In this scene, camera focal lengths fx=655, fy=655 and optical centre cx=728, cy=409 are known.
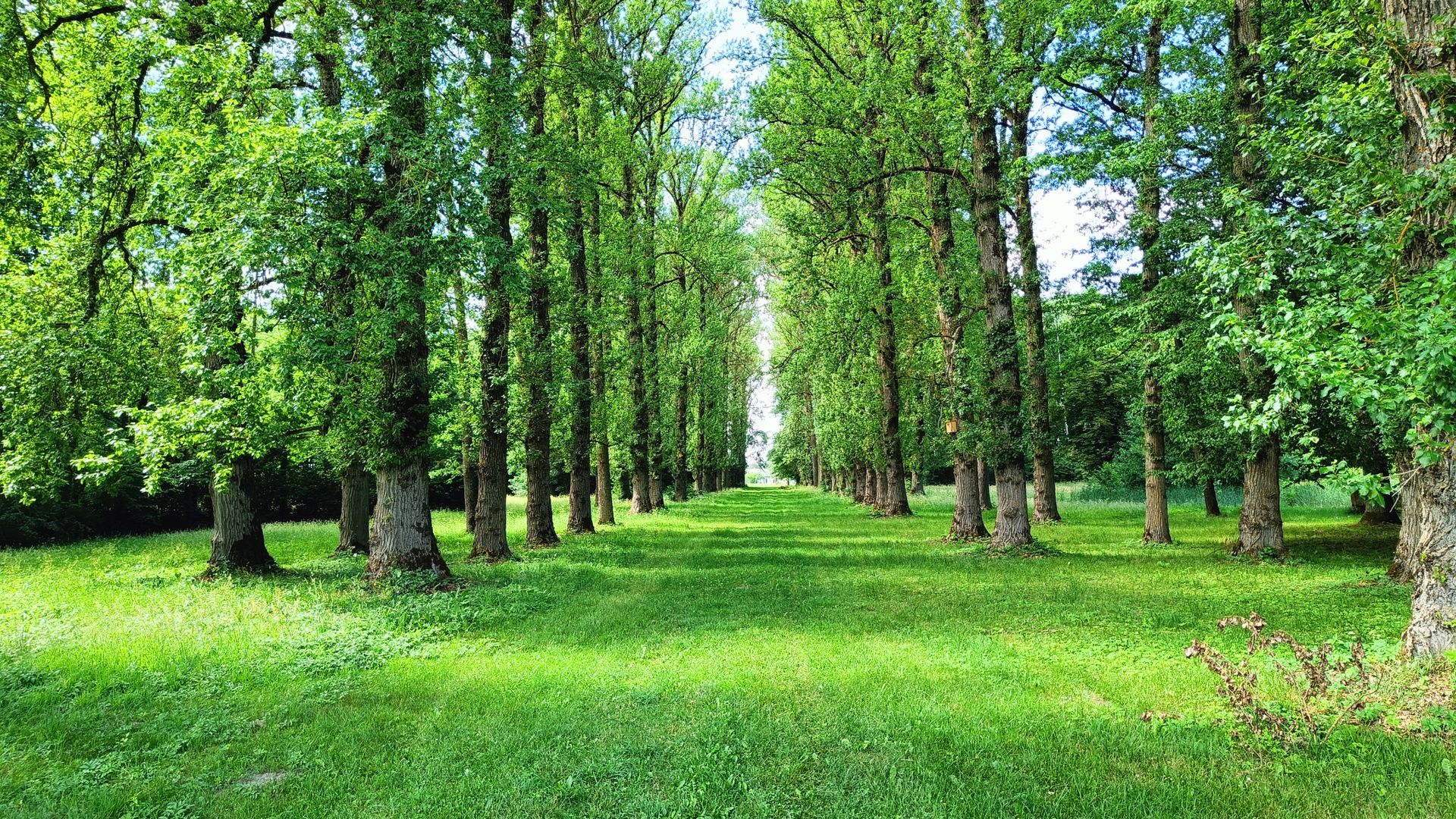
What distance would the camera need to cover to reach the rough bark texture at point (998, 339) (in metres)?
13.6

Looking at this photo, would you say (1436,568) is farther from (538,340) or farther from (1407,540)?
(538,340)

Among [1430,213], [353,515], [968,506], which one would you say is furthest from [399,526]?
[968,506]

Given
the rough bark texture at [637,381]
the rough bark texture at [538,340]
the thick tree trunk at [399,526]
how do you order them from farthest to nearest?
the rough bark texture at [637,381] → the rough bark texture at [538,340] → the thick tree trunk at [399,526]

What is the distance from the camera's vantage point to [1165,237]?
11531 mm

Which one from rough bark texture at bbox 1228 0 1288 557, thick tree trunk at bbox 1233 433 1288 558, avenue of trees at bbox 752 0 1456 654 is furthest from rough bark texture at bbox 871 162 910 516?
thick tree trunk at bbox 1233 433 1288 558

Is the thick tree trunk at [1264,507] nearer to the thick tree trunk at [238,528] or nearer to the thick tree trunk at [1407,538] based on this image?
the thick tree trunk at [1407,538]

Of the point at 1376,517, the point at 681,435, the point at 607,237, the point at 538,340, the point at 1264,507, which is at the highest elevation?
the point at 607,237

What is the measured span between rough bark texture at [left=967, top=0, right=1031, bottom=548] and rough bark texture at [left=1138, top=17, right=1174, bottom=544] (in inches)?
97.3

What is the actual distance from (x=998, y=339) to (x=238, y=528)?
14.8m

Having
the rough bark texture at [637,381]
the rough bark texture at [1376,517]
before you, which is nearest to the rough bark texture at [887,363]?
the rough bark texture at [637,381]

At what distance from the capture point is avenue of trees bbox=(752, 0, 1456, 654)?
188 inches

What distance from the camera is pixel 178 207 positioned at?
8.44 m

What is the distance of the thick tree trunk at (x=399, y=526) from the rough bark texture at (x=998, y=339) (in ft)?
35.7

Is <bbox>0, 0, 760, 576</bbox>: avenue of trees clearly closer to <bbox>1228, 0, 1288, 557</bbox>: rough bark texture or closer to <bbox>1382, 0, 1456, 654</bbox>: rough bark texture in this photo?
<bbox>1382, 0, 1456, 654</bbox>: rough bark texture
